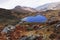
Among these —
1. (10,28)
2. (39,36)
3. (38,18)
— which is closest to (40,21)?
(38,18)

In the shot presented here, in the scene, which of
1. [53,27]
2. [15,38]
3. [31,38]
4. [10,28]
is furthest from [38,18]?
[31,38]

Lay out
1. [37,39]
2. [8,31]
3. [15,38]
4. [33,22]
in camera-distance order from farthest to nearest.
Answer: [33,22] → [8,31] → [15,38] → [37,39]

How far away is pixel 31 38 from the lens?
26.8 meters

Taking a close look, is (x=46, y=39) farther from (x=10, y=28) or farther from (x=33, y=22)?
(x=33, y=22)

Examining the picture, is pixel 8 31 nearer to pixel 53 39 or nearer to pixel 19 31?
pixel 19 31

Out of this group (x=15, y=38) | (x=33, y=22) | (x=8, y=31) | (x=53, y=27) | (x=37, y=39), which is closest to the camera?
(x=37, y=39)

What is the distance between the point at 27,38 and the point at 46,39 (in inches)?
102

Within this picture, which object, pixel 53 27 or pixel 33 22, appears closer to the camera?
pixel 53 27

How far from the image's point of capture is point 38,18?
44438 mm

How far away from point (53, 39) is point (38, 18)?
18304 millimetres

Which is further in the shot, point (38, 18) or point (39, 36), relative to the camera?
point (38, 18)

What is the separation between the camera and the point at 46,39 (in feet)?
86.3

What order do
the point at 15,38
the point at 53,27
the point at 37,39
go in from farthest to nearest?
1. the point at 53,27
2. the point at 15,38
3. the point at 37,39

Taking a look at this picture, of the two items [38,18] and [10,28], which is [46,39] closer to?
[10,28]
